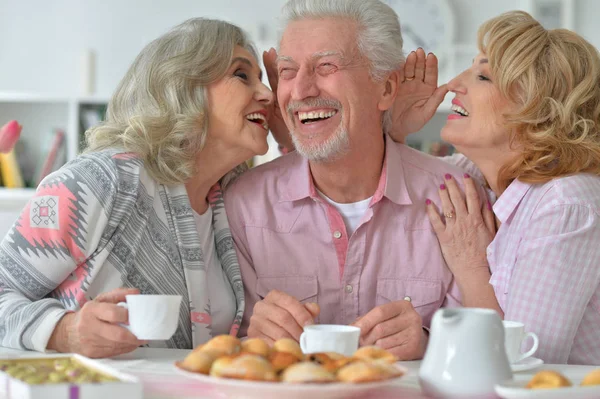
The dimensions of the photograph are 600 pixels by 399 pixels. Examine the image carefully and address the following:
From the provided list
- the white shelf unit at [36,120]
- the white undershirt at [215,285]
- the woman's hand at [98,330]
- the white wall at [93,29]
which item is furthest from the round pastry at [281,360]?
the white wall at [93,29]

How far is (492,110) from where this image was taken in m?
1.95

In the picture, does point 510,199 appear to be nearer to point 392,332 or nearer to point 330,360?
point 392,332

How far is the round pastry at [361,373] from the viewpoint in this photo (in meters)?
1.01

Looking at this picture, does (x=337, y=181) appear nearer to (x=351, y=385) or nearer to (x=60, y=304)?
(x=60, y=304)

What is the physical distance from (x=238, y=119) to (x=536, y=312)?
898 millimetres

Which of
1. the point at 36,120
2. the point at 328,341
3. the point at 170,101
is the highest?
the point at 170,101

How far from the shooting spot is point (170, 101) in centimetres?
201

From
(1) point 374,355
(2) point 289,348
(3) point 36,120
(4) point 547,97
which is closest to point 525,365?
(1) point 374,355

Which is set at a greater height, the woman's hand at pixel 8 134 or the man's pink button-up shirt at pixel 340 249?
the woman's hand at pixel 8 134

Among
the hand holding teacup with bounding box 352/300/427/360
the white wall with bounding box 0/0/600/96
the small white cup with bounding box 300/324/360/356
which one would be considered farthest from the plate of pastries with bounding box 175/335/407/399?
the white wall with bounding box 0/0/600/96

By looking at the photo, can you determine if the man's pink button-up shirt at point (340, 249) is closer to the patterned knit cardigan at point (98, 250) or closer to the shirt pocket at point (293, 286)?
the shirt pocket at point (293, 286)

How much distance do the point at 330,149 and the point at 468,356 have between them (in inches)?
43.5

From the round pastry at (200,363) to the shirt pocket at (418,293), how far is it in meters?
1.03

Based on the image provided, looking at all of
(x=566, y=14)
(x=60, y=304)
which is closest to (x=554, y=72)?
(x=60, y=304)
